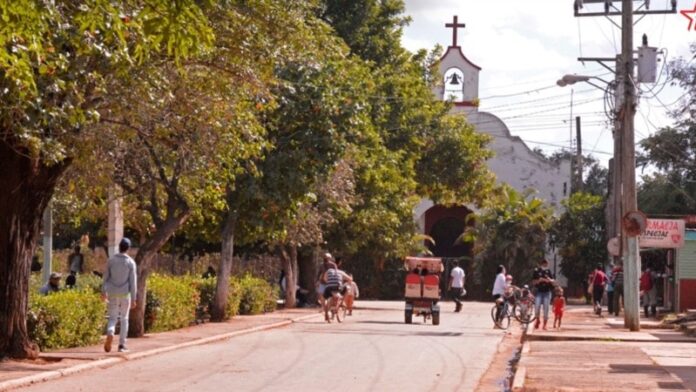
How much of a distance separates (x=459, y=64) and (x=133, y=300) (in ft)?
153

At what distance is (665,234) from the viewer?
3578 cm

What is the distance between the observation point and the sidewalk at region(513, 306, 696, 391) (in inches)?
647

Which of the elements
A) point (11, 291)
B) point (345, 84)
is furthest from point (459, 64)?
point (11, 291)

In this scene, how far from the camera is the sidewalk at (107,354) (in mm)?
15984

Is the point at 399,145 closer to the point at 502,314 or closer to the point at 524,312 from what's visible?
the point at 524,312

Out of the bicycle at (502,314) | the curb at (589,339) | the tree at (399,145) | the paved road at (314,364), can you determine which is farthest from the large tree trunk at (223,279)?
the tree at (399,145)

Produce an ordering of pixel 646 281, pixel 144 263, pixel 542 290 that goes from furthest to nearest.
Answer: pixel 646 281 → pixel 542 290 → pixel 144 263

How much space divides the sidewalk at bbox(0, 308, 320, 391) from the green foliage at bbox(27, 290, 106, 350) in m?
0.26

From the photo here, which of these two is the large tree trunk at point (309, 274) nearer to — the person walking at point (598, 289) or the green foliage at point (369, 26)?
the green foliage at point (369, 26)

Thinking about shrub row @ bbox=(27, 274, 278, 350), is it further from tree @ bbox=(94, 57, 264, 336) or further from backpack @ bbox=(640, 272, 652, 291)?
backpack @ bbox=(640, 272, 652, 291)

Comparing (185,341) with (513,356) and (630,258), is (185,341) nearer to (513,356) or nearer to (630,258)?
(513,356)

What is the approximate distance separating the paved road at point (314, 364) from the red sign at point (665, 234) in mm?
9255

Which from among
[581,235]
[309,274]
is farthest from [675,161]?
[309,274]

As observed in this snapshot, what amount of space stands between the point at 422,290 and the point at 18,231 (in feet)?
52.9
